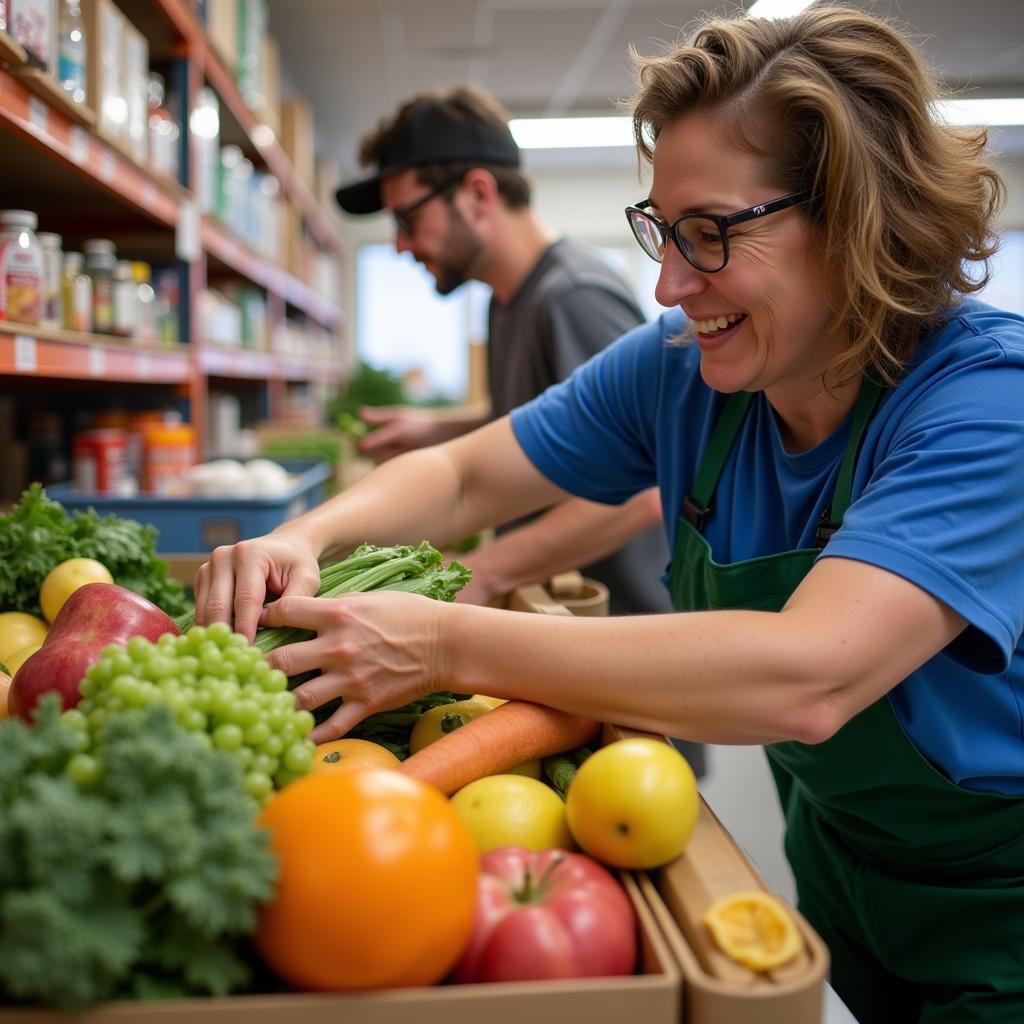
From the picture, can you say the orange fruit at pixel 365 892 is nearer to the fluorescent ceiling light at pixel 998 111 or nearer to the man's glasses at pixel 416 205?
the man's glasses at pixel 416 205

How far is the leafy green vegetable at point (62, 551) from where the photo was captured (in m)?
1.53

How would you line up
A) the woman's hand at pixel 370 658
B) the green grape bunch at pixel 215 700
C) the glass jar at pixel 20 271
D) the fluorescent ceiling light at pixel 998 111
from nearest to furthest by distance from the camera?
the green grape bunch at pixel 215 700 < the woman's hand at pixel 370 658 < the glass jar at pixel 20 271 < the fluorescent ceiling light at pixel 998 111

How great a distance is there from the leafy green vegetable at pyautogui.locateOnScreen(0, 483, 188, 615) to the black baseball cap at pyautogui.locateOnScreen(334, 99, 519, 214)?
1479 mm

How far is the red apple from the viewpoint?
97 cm

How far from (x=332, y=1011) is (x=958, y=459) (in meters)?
0.79

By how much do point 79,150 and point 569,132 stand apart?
7984 mm

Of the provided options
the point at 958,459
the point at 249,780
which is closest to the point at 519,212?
the point at 958,459

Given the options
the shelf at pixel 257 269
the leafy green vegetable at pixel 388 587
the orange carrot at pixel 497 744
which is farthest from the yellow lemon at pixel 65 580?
the shelf at pixel 257 269

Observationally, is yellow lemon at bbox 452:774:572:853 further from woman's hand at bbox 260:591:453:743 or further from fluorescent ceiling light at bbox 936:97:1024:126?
fluorescent ceiling light at bbox 936:97:1024:126

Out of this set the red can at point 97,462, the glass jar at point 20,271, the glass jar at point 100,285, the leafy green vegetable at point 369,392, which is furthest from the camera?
the leafy green vegetable at point 369,392

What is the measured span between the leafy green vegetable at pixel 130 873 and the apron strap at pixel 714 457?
922mm

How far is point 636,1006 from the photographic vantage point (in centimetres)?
67

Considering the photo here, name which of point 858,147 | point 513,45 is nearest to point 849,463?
point 858,147

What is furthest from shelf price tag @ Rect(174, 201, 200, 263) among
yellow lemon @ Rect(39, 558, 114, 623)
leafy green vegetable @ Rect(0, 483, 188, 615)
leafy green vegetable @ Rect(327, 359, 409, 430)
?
leafy green vegetable @ Rect(327, 359, 409, 430)
